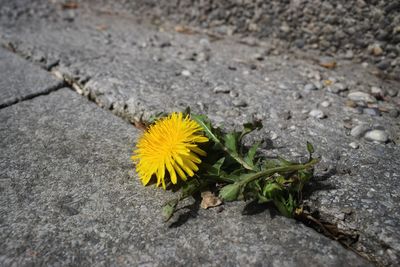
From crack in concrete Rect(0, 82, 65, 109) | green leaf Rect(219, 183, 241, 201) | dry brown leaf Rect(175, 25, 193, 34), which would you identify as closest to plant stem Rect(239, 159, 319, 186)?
green leaf Rect(219, 183, 241, 201)

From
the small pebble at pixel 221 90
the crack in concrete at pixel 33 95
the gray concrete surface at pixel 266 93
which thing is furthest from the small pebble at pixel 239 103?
the crack in concrete at pixel 33 95

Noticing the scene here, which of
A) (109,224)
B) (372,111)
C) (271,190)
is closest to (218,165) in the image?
(271,190)

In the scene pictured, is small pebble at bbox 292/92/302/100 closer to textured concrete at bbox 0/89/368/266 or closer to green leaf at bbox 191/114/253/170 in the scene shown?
green leaf at bbox 191/114/253/170

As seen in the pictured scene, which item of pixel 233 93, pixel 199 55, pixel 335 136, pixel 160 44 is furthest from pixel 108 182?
pixel 160 44

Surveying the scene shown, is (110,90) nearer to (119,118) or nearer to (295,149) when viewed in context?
(119,118)

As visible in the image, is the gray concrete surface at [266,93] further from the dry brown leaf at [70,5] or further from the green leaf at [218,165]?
the dry brown leaf at [70,5]
